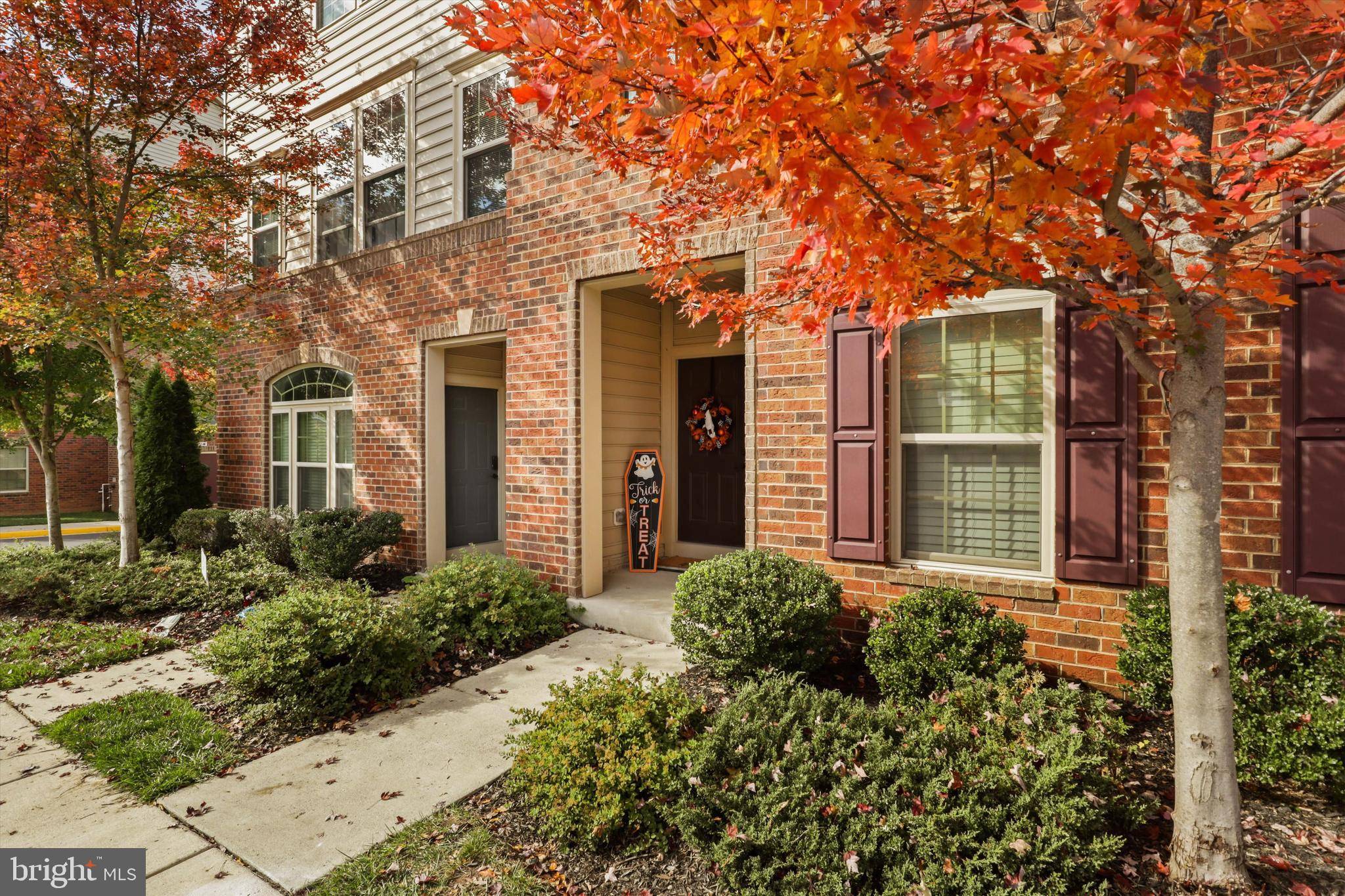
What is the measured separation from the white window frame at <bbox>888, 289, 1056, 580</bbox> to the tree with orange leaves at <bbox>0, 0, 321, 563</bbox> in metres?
7.15

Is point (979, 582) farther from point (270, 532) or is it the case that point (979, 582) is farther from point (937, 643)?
point (270, 532)

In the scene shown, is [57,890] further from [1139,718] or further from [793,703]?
[1139,718]

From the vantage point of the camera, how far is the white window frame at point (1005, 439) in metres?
3.73

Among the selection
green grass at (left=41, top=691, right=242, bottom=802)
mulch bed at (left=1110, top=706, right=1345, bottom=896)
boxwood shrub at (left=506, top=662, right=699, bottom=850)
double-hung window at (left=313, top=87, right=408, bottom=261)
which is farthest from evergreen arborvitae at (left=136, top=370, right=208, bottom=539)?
mulch bed at (left=1110, top=706, right=1345, bottom=896)

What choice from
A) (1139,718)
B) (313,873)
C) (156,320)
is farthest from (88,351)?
(1139,718)

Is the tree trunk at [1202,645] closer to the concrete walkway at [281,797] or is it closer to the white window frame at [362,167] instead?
the concrete walkway at [281,797]

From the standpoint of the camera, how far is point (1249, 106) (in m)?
2.97

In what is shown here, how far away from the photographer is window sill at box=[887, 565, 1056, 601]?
3.76m

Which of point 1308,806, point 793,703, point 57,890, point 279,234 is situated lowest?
point 57,890

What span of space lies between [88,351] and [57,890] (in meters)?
9.17

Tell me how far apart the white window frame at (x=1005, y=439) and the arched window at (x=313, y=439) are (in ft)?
20.9

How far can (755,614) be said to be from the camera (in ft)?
12.4

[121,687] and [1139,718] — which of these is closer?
[1139,718]

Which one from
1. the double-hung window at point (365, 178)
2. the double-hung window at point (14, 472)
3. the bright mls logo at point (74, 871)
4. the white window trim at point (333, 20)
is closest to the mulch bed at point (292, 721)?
the bright mls logo at point (74, 871)
